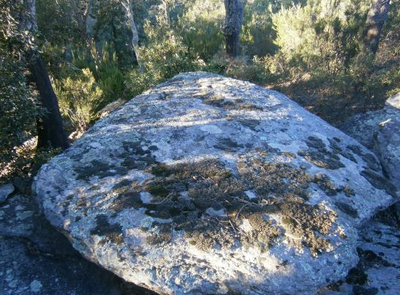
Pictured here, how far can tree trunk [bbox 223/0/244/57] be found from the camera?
8.30 metres

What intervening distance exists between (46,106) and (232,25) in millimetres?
5105

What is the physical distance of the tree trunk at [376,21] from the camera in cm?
747

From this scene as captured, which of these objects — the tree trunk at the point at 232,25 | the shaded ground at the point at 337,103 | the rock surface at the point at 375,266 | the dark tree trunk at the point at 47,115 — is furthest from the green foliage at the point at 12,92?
the tree trunk at the point at 232,25

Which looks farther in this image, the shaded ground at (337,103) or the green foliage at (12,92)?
the shaded ground at (337,103)

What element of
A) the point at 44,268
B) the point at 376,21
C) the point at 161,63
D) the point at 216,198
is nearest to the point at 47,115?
the point at 161,63

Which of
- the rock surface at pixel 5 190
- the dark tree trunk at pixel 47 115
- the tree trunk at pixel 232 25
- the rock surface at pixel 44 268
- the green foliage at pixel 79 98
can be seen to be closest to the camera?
the rock surface at pixel 44 268

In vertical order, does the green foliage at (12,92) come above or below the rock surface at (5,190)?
above

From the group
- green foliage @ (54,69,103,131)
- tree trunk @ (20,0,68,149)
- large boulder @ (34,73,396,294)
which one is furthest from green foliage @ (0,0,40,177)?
green foliage @ (54,69,103,131)

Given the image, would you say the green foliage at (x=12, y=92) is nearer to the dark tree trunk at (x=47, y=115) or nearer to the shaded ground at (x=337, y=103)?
the dark tree trunk at (x=47, y=115)

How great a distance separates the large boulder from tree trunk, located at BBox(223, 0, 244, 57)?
5106 millimetres

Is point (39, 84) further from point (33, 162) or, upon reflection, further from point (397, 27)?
point (397, 27)

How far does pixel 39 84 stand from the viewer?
5.09 metres

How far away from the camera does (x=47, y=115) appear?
17.4 ft

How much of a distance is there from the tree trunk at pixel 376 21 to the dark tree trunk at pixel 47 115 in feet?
21.5
